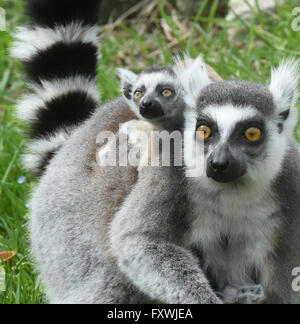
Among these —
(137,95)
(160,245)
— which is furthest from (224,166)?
(137,95)

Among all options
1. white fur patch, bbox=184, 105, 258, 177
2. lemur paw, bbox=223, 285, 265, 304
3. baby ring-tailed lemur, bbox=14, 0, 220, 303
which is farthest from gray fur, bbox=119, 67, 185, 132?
lemur paw, bbox=223, 285, 265, 304

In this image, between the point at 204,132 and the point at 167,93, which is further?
the point at 167,93

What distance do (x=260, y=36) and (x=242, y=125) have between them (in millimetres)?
3276

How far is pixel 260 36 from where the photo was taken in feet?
20.4

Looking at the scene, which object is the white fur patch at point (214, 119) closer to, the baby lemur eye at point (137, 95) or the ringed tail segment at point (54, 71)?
the baby lemur eye at point (137, 95)

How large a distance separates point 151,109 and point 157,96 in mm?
204

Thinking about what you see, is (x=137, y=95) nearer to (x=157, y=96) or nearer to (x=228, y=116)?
(x=157, y=96)

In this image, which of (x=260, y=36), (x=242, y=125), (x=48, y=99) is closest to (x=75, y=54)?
(x=48, y=99)

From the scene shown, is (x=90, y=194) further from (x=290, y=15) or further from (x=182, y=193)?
(x=290, y=15)

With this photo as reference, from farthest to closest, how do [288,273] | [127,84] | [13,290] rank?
[127,84]
[13,290]
[288,273]

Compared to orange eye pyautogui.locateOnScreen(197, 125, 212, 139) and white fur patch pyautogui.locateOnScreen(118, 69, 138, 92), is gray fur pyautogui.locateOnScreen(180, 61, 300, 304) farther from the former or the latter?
white fur patch pyautogui.locateOnScreen(118, 69, 138, 92)

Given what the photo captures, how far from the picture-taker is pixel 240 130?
3197 millimetres

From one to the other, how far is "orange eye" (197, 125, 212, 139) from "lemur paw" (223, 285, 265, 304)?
33.1 inches

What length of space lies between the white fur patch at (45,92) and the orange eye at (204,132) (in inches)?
65.3
